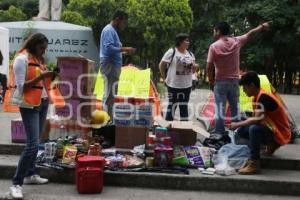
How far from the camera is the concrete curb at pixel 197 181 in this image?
5742 millimetres

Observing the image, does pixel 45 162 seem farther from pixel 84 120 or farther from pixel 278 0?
pixel 278 0

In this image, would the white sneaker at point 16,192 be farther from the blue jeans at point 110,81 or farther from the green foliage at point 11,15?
the green foliage at point 11,15

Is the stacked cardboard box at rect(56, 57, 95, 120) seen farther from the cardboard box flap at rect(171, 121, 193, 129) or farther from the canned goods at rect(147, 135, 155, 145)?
the cardboard box flap at rect(171, 121, 193, 129)

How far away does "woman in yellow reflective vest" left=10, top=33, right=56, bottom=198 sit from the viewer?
198 inches

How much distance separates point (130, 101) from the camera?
667 cm

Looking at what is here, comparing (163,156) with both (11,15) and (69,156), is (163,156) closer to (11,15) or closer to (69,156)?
(69,156)

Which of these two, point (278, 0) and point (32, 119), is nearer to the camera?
point (32, 119)

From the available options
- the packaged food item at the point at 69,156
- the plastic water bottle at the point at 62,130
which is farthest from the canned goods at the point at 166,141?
the plastic water bottle at the point at 62,130

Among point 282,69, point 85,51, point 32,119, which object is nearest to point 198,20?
point 282,69

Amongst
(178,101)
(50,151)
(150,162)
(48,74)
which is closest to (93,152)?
(50,151)

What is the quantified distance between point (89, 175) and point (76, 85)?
5.80 ft

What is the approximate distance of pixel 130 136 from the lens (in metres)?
6.60

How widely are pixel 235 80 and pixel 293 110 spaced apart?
6.57 metres

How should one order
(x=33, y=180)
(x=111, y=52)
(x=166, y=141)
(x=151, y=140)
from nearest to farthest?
1. (x=33, y=180)
2. (x=166, y=141)
3. (x=151, y=140)
4. (x=111, y=52)
